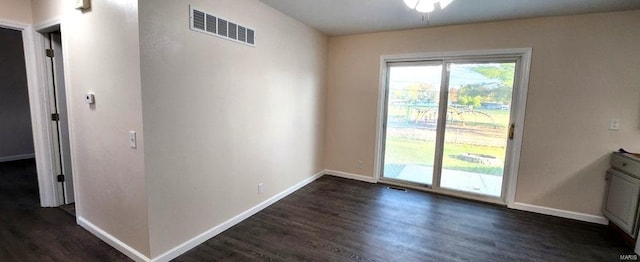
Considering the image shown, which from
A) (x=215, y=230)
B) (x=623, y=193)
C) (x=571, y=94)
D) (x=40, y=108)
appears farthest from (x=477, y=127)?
(x=40, y=108)

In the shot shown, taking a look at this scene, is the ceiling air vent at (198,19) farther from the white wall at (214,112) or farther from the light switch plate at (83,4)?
the light switch plate at (83,4)

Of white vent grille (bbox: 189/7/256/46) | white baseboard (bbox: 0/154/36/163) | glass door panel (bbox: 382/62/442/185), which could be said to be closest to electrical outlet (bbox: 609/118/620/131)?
glass door panel (bbox: 382/62/442/185)

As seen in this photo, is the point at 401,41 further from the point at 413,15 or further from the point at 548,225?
the point at 548,225

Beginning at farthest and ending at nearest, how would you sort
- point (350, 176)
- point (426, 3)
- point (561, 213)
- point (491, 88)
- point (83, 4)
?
1. point (350, 176)
2. point (491, 88)
3. point (561, 213)
4. point (83, 4)
5. point (426, 3)

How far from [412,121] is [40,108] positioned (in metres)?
4.68

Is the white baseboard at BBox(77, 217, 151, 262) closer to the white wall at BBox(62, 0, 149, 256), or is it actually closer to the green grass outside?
the white wall at BBox(62, 0, 149, 256)

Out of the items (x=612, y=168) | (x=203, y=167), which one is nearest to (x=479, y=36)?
(x=612, y=168)

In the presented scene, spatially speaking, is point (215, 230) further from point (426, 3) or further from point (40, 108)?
point (426, 3)

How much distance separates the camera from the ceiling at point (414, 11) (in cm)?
274

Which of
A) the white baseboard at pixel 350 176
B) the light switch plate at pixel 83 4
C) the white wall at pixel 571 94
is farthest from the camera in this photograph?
the white baseboard at pixel 350 176

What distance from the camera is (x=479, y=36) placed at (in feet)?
11.4

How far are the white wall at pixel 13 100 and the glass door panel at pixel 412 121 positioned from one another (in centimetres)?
692

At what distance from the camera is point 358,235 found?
2.68 m

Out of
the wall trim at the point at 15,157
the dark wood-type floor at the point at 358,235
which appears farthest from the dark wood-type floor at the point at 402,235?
the wall trim at the point at 15,157
